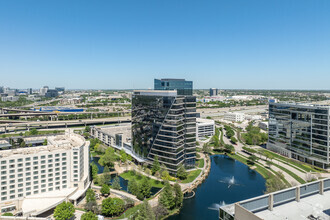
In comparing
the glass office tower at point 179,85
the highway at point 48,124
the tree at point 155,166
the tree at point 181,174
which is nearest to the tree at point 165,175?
the tree at point 181,174

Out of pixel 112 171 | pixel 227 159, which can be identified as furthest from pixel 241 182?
pixel 112 171

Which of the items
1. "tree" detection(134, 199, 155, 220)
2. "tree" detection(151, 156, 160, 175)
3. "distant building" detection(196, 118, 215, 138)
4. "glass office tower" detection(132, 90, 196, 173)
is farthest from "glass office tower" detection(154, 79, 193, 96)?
"distant building" detection(196, 118, 215, 138)

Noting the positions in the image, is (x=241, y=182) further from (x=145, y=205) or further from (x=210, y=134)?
(x=210, y=134)

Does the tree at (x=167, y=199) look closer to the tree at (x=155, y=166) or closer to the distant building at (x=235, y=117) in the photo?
the tree at (x=155, y=166)

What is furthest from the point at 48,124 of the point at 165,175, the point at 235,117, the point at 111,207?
the point at 235,117

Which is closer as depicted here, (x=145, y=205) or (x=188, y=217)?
(x=145, y=205)

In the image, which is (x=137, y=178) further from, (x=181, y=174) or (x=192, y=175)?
(x=192, y=175)

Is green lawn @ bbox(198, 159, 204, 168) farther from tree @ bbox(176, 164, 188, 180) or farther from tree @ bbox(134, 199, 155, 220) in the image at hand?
tree @ bbox(134, 199, 155, 220)
